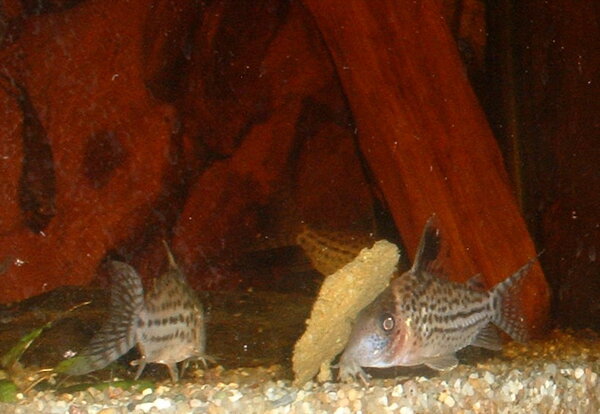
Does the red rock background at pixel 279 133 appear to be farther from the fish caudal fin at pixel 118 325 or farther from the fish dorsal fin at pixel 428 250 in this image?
the fish caudal fin at pixel 118 325

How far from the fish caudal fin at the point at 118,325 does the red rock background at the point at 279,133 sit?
103 inches

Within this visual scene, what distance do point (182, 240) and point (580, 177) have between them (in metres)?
4.05

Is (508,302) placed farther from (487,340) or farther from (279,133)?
(279,133)

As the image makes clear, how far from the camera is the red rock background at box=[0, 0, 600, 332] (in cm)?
546

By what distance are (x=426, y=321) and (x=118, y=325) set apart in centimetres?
183

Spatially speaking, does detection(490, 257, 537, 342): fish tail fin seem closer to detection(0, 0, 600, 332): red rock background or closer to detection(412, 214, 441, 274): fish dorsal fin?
detection(412, 214, 441, 274): fish dorsal fin

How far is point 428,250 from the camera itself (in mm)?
4957

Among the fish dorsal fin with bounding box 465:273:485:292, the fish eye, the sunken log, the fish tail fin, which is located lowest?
the fish tail fin

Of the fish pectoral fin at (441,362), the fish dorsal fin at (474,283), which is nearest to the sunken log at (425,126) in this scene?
the fish dorsal fin at (474,283)

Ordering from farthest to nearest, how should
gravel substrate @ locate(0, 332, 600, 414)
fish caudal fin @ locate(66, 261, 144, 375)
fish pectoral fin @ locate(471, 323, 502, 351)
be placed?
fish pectoral fin @ locate(471, 323, 502, 351) → fish caudal fin @ locate(66, 261, 144, 375) → gravel substrate @ locate(0, 332, 600, 414)

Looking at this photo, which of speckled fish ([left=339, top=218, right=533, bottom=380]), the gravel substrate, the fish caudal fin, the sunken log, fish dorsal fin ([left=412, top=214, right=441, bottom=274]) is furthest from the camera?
the sunken log

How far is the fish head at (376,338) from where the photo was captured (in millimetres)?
3764

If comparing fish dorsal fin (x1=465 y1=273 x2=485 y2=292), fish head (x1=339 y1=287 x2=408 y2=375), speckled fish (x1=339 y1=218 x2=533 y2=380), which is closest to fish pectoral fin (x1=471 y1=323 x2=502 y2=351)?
speckled fish (x1=339 y1=218 x2=533 y2=380)

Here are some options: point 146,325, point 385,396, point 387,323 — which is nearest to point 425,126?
point 387,323
